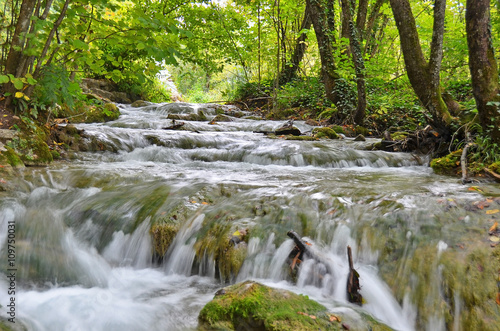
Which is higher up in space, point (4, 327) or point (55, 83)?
point (55, 83)

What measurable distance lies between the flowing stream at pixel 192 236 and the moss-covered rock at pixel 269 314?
150 mm

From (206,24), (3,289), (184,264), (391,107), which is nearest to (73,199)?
(3,289)

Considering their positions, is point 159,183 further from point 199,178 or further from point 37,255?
point 37,255

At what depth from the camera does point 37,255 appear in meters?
2.69

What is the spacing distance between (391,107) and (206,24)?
23.4ft

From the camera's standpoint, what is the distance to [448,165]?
486 centimetres

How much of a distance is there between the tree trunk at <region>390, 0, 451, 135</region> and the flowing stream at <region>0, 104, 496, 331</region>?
1436 millimetres

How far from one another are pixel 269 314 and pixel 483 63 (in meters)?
4.24

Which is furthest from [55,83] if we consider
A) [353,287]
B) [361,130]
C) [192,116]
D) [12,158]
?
[361,130]

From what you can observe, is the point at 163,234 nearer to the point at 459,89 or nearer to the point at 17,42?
the point at 17,42

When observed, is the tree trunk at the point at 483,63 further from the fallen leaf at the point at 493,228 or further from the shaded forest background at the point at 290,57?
the fallen leaf at the point at 493,228

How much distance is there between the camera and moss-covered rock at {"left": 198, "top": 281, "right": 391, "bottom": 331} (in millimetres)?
1757

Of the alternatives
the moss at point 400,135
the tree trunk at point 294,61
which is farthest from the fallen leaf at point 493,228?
the tree trunk at point 294,61

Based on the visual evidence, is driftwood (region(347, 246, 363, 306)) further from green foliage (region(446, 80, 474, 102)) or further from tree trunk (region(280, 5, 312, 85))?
tree trunk (region(280, 5, 312, 85))
